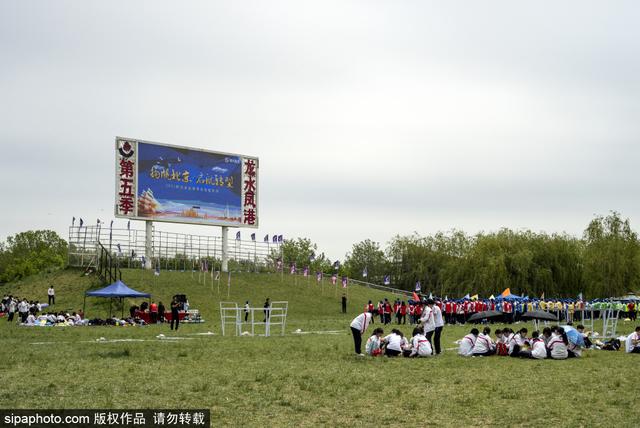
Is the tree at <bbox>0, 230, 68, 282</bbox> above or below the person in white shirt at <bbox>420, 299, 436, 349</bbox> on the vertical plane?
above

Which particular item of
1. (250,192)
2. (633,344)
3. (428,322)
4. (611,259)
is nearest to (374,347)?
(428,322)

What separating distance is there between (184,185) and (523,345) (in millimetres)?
36829

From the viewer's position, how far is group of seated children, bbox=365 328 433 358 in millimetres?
21562

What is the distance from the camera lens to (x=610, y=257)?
65.6 meters

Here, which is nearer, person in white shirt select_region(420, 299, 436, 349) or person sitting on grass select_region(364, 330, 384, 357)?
person sitting on grass select_region(364, 330, 384, 357)

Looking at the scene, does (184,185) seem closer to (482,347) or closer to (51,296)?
(51,296)

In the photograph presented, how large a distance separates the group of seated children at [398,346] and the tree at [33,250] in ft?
257

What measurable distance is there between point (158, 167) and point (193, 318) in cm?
1352

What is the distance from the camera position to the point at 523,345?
21.8 meters

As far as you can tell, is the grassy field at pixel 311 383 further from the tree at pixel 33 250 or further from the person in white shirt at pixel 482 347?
the tree at pixel 33 250

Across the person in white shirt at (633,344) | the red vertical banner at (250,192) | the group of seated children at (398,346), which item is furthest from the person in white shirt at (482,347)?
the red vertical banner at (250,192)

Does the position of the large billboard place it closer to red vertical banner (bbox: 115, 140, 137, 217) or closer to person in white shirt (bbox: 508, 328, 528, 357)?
red vertical banner (bbox: 115, 140, 137, 217)

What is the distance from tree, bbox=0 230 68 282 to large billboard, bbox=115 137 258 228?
1716 inches

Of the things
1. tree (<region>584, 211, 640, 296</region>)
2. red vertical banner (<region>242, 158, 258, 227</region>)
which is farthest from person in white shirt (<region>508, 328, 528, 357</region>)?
tree (<region>584, 211, 640, 296</region>)
